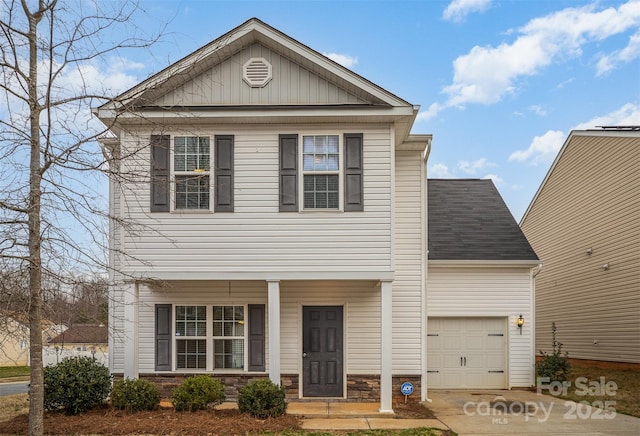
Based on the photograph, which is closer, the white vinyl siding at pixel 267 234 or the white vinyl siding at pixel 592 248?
the white vinyl siding at pixel 267 234

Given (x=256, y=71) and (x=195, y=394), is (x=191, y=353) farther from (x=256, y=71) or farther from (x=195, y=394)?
(x=256, y=71)

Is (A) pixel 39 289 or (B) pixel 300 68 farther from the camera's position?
(B) pixel 300 68

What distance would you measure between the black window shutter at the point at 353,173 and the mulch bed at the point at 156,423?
397 centimetres

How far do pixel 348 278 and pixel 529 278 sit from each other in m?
6.09

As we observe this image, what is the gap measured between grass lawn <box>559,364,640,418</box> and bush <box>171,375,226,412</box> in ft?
25.0

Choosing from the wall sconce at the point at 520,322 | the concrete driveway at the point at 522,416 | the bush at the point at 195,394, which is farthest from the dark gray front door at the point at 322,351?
the wall sconce at the point at 520,322

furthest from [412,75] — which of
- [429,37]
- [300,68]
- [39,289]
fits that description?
[39,289]

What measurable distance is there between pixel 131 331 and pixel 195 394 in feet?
6.11

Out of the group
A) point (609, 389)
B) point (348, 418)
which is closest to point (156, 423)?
point (348, 418)

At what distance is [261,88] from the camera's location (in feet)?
38.0

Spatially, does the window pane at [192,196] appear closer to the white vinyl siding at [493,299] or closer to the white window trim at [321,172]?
the white window trim at [321,172]

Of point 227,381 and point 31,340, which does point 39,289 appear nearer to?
point 31,340

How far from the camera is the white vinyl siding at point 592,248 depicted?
1591 cm

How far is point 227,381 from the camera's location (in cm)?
1202
